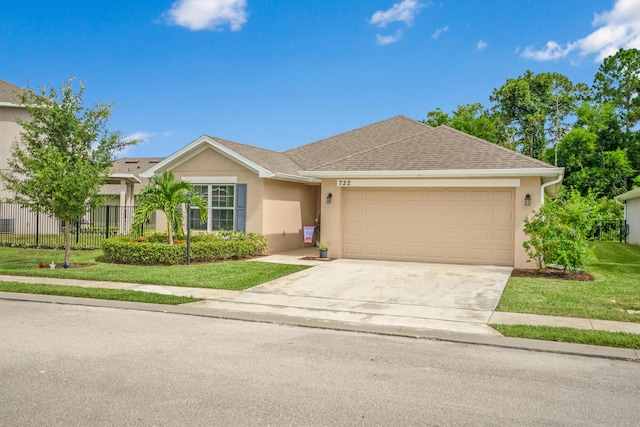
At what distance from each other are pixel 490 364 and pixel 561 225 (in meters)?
8.03

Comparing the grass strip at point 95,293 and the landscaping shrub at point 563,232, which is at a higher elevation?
the landscaping shrub at point 563,232

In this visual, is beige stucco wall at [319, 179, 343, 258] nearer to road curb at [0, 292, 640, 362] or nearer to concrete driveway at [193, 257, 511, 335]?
concrete driveway at [193, 257, 511, 335]

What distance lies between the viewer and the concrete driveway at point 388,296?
28.2ft

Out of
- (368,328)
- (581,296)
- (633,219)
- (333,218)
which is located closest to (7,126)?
(333,218)

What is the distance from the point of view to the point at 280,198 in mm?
18875

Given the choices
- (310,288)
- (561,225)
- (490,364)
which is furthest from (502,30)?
(490,364)

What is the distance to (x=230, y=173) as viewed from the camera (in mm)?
18156

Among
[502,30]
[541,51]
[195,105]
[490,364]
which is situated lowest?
[490,364]

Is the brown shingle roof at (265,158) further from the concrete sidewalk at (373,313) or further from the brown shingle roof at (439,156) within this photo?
the concrete sidewalk at (373,313)

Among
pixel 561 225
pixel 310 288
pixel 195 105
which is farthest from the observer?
pixel 195 105

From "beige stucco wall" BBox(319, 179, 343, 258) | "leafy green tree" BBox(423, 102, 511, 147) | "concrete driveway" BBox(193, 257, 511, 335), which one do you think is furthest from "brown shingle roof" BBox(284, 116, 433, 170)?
"leafy green tree" BBox(423, 102, 511, 147)

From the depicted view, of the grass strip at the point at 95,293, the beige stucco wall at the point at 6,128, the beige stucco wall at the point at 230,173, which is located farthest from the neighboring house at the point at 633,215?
the beige stucco wall at the point at 6,128

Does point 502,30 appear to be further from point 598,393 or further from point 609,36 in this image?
point 598,393

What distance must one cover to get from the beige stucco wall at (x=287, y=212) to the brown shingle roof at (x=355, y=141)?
60.1 inches
